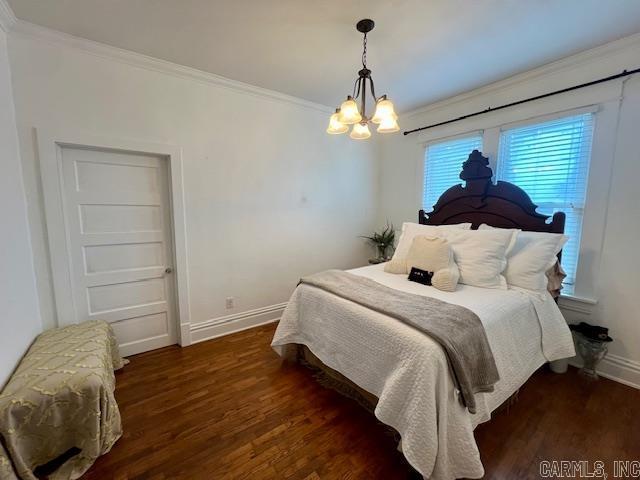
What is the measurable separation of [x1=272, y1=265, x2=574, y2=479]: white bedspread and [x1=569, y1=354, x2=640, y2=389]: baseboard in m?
0.54

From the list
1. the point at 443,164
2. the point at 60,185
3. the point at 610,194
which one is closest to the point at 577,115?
the point at 610,194

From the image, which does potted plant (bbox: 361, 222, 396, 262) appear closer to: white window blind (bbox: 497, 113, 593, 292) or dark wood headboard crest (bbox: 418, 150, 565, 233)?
dark wood headboard crest (bbox: 418, 150, 565, 233)

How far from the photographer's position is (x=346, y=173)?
3725 mm

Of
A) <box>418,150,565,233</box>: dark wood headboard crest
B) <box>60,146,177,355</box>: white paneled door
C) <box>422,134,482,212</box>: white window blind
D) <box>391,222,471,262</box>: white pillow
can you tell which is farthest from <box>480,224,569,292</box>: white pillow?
<box>60,146,177,355</box>: white paneled door

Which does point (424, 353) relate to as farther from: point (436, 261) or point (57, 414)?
point (57, 414)

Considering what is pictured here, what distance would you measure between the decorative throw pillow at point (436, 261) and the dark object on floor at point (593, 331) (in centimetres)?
114

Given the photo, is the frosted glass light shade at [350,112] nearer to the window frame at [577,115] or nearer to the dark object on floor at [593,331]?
the window frame at [577,115]

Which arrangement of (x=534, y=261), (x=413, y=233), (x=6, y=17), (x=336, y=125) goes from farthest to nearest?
(x=413, y=233)
(x=534, y=261)
(x=336, y=125)
(x=6, y=17)

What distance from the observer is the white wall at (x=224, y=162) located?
6.49 feet

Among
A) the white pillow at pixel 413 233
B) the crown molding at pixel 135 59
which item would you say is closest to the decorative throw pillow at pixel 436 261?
the white pillow at pixel 413 233

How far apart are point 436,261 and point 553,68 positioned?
203 cm

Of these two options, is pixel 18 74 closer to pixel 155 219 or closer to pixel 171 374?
pixel 155 219

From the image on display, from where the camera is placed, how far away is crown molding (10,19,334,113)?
6.18 feet

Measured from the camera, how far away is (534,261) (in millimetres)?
2104
